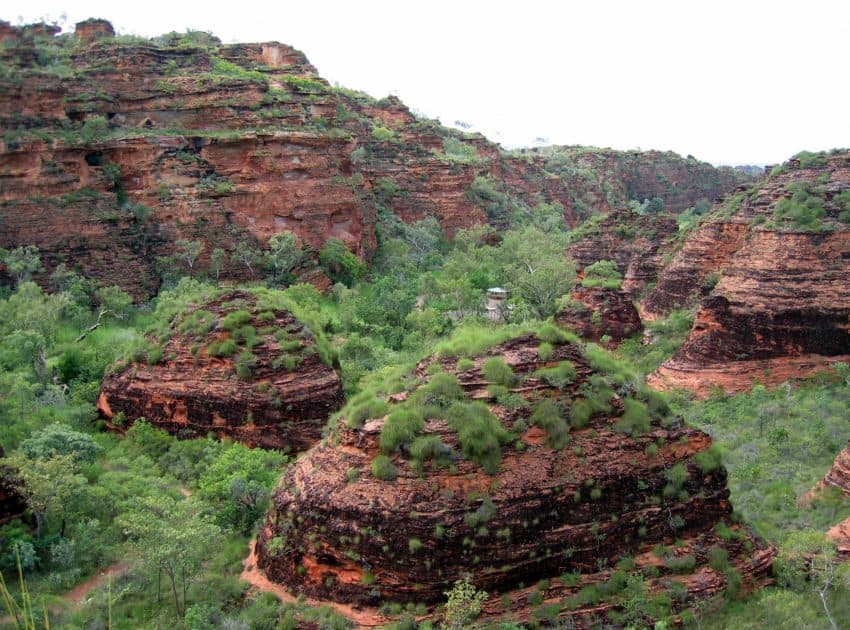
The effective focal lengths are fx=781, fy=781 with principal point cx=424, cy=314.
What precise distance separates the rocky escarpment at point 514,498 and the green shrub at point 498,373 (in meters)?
0.03

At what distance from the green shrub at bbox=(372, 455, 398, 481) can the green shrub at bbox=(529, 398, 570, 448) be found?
8.22 feet

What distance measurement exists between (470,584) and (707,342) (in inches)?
734

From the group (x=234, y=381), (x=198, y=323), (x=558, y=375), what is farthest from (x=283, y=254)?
(x=558, y=375)

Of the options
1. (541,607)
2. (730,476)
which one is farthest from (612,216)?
(541,607)

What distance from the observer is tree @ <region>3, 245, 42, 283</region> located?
3694 centimetres

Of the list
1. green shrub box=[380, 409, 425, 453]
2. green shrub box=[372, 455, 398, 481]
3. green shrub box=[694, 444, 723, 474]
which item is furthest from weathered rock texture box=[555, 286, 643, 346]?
green shrub box=[372, 455, 398, 481]

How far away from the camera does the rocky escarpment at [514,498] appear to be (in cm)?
1253

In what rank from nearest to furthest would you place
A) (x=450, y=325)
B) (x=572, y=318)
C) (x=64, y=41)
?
(x=572, y=318) < (x=450, y=325) < (x=64, y=41)

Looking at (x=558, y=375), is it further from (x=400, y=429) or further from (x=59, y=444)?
(x=59, y=444)

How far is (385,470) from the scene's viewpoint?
12953mm

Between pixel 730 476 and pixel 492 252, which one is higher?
pixel 492 252

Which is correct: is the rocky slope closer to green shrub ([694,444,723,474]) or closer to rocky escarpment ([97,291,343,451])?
rocky escarpment ([97,291,343,451])

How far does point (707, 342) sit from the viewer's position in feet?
92.2

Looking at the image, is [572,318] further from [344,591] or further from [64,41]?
[64,41]
